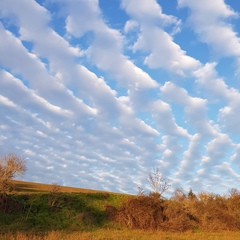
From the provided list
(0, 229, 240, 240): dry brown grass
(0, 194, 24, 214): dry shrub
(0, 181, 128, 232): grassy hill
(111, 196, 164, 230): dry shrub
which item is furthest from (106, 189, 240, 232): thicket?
(0, 194, 24, 214): dry shrub

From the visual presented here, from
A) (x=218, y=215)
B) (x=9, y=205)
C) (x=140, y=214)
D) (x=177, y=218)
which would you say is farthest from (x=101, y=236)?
(x=218, y=215)

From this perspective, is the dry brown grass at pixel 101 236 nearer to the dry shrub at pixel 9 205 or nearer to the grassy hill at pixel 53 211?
the grassy hill at pixel 53 211

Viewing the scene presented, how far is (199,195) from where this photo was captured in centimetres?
5188

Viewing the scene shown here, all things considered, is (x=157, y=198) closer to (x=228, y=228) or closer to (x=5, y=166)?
(x=228, y=228)

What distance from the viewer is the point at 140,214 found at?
42594 mm

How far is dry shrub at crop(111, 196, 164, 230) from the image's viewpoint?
4241 cm

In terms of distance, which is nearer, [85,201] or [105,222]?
[105,222]

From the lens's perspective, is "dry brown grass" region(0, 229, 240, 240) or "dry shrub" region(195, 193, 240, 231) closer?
"dry brown grass" region(0, 229, 240, 240)

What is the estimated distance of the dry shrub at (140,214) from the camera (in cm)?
4241

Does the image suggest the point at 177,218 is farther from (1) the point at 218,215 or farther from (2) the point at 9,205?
(2) the point at 9,205

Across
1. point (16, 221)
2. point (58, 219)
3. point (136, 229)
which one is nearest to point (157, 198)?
point (136, 229)

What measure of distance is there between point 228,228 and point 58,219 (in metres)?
22.2

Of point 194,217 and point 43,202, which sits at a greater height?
point 194,217

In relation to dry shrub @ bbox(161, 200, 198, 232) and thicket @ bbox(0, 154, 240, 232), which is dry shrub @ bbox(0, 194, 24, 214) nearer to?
thicket @ bbox(0, 154, 240, 232)
